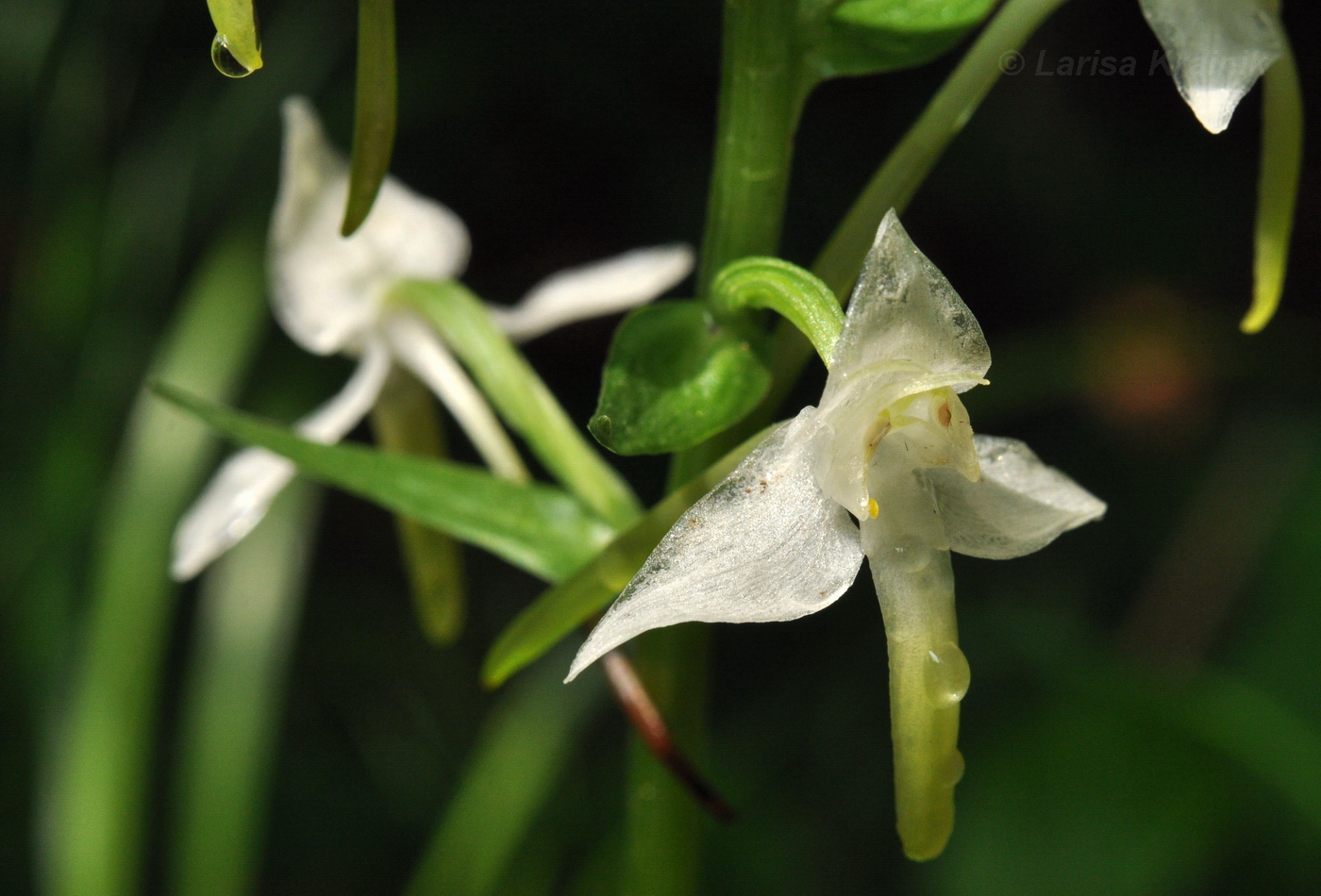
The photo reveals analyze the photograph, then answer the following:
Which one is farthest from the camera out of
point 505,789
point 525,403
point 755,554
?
point 505,789

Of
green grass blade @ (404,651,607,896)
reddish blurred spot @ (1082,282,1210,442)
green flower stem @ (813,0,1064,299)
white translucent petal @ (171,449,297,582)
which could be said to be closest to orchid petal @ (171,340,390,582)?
white translucent petal @ (171,449,297,582)

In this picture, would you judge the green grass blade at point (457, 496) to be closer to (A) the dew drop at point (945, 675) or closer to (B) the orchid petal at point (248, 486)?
(B) the orchid petal at point (248, 486)

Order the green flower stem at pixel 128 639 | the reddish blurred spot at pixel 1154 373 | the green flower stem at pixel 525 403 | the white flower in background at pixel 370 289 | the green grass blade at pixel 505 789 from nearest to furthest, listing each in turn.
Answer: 1. the green flower stem at pixel 525 403
2. the white flower in background at pixel 370 289
3. the green flower stem at pixel 128 639
4. the green grass blade at pixel 505 789
5. the reddish blurred spot at pixel 1154 373

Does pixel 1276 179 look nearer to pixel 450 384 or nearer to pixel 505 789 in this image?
pixel 450 384

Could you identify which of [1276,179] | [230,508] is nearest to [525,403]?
[230,508]

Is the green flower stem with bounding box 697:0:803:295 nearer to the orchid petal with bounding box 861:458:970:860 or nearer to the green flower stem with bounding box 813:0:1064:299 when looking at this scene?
the green flower stem with bounding box 813:0:1064:299

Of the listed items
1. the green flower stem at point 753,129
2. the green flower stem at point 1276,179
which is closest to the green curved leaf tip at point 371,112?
the green flower stem at point 753,129

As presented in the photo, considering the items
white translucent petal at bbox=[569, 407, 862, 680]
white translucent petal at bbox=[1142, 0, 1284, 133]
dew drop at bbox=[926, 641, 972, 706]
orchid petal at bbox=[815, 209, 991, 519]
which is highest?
white translucent petal at bbox=[1142, 0, 1284, 133]
